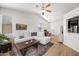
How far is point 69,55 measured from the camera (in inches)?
82.0

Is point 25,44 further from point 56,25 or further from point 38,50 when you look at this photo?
point 56,25

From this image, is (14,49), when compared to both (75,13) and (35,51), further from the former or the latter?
(75,13)

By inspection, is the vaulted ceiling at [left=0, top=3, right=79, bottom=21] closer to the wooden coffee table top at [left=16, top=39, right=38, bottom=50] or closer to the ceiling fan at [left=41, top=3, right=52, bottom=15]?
the ceiling fan at [left=41, top=3, right=52, bottom=15]

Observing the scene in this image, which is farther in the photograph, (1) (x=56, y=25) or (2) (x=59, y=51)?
(1) (x=56, y=25)

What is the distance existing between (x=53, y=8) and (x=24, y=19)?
23.0 inches

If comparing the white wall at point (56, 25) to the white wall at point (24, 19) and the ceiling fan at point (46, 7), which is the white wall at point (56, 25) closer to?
the white wall at point (24, 19)

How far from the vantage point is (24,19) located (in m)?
2.16

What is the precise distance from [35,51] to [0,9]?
101 cm

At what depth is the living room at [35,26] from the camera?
6.85ft

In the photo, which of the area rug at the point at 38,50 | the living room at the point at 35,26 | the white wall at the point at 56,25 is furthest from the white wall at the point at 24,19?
the area rug at the point at 38,50

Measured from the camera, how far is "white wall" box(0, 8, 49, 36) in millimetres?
2086

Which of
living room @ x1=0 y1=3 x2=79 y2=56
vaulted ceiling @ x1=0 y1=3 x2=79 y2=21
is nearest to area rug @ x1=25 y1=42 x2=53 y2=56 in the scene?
living room @ x1=0 y1=3 x2=79 y2=56

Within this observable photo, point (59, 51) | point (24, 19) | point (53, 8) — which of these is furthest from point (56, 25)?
point (24, 19)

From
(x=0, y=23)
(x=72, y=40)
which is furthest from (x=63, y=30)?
(x=0, y=23)
